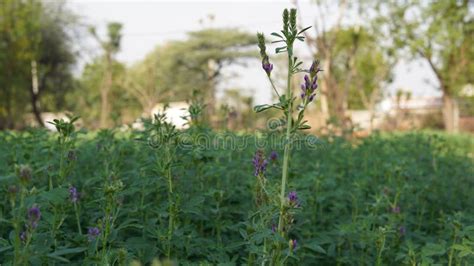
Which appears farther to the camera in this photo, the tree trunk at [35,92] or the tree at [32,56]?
the tree trunk at [35,92]

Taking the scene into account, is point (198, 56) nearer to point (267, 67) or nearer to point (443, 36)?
point (443, 36)

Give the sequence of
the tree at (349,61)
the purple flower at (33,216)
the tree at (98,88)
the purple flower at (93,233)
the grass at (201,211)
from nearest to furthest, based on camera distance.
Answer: the purple flower at (33,216), the grass at (201,211), the purple flower at (93,233), the tree at (349,61), the tree at (98,88)

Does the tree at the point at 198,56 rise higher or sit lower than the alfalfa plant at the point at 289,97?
higher

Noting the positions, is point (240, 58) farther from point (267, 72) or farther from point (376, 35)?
point (267, 72)

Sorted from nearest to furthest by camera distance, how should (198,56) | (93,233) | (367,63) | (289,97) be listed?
(289,97), (93,233), (367,63), (198,56)

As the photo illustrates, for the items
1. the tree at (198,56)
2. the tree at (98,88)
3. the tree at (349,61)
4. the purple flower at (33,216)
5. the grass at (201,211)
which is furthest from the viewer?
the tree at (198,56)

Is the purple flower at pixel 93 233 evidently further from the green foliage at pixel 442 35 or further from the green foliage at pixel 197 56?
the green foliage at pixel 197 56

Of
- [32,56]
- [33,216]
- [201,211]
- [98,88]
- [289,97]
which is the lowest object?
[201,211]

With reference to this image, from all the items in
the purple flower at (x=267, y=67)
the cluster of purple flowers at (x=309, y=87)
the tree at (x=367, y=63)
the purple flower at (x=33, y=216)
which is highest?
the tree at (x=367, y=63)

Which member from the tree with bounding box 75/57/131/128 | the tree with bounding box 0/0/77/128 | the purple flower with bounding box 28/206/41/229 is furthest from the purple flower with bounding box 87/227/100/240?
the tree with bounding box 75/57/131/128

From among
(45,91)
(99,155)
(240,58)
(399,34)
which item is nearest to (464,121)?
(399,34)

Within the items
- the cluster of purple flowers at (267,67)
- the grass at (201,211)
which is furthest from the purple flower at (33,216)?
the cluster of purple flowers at (267,67)

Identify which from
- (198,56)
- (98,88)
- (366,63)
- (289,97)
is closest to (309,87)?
(289,97)

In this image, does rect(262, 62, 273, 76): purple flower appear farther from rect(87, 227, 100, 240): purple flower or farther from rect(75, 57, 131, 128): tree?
Answer: rect(75, 57, 131, 128): tree
